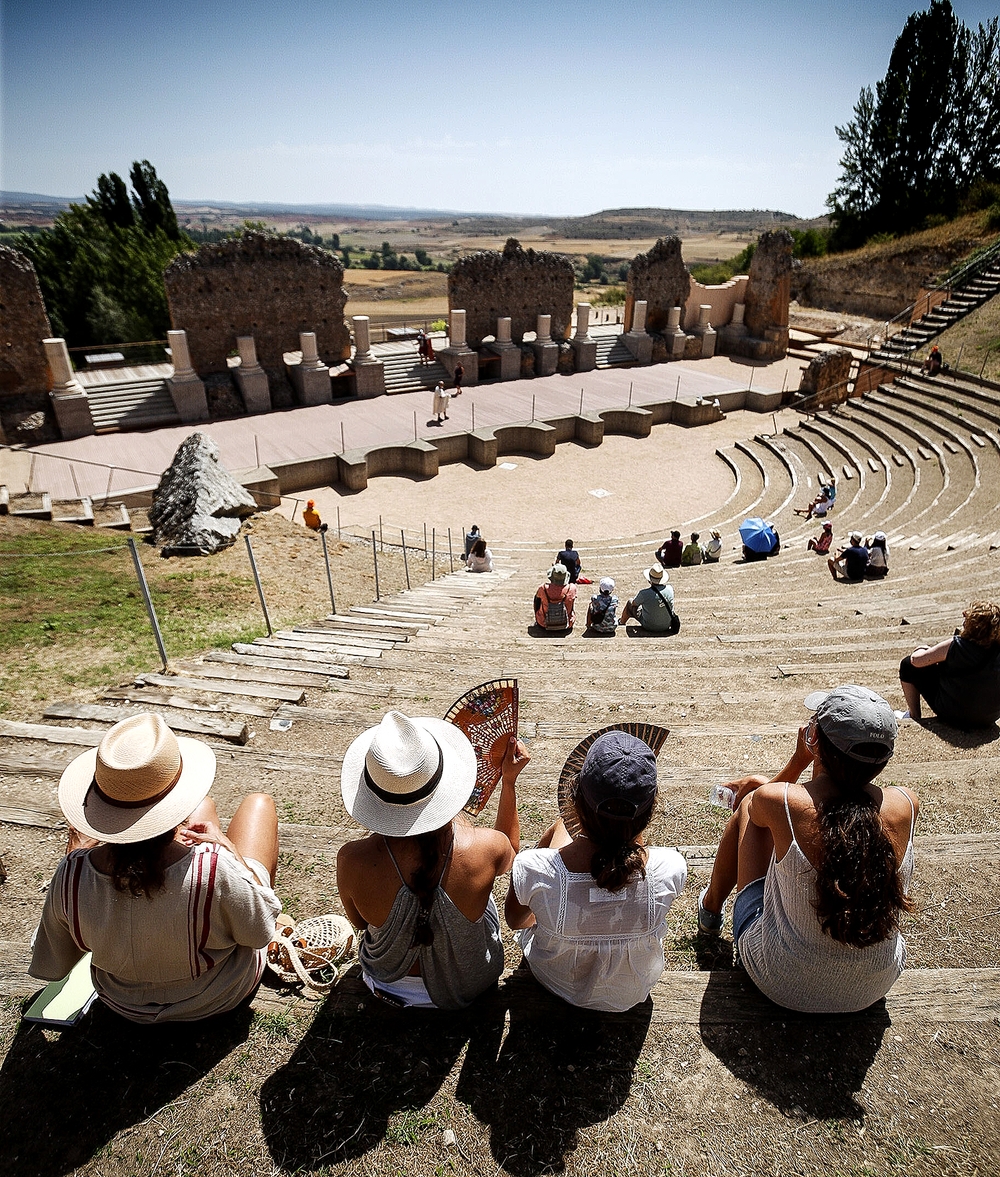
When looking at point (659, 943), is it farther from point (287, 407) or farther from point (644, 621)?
point (287, 407)

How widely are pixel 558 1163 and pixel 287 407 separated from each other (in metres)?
21.9

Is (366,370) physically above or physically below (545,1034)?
below

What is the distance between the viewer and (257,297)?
21969 mm

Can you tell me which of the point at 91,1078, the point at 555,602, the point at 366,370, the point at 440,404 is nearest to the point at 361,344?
the point at 366,370

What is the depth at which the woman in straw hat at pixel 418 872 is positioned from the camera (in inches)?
94.9

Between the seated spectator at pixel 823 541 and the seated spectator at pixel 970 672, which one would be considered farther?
the seated spectator at pixel 823 541

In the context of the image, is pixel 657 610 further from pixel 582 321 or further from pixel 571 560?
pixel 582 321

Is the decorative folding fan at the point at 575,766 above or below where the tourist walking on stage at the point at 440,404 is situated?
above

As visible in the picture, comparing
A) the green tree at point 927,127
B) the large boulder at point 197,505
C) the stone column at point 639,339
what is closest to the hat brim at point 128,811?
the large boulder at point 197,505

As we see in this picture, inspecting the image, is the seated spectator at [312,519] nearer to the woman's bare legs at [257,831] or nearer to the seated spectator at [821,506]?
the seated spectator at [821,506]

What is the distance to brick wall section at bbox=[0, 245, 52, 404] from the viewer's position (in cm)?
1802

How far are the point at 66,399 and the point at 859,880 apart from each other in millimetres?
21154

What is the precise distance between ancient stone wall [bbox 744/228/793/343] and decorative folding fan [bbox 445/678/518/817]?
1188 inches

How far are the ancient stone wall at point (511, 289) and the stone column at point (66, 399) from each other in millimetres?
12516
